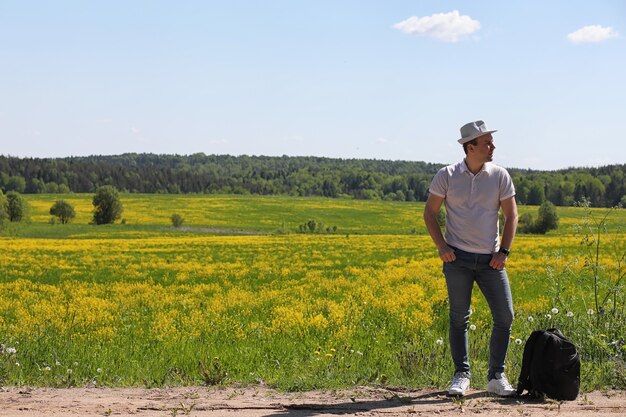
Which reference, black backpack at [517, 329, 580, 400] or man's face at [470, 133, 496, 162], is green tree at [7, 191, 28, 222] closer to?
man's face at [470, 133, 496, 162]

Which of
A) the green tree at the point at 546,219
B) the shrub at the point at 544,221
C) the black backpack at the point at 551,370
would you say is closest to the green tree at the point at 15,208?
the shrub at the point at 544,221

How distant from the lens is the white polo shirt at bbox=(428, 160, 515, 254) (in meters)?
5.71

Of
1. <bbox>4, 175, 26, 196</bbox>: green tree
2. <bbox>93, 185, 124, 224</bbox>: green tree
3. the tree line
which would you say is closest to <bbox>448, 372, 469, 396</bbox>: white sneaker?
<bbox>93, 185, 124, 224</bbox>: green tree

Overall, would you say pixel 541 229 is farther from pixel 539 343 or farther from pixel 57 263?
pixel 539 343

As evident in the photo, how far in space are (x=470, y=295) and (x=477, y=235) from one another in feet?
1.70

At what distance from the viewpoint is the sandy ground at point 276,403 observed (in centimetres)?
519

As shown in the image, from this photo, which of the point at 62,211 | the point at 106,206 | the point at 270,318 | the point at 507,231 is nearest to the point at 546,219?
the point at 106,206

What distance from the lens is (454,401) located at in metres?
5.52

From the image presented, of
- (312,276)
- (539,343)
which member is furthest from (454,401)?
(312,276)

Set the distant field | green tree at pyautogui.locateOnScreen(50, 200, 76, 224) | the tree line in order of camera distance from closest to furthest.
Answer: the distant field < green tree at pyautogui.locateOnScreen(50, 200, 76, 224) < the tree line

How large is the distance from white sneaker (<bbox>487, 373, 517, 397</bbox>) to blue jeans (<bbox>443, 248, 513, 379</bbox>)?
0.06 m

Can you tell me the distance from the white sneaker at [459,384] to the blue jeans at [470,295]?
6cm

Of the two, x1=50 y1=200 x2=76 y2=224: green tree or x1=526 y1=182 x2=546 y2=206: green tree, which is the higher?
x1=526 y1=182 x2=546 y2=206: green tree

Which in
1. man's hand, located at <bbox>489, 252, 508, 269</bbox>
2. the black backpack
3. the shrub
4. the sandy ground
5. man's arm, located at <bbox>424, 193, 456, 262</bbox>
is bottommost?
the shrub
